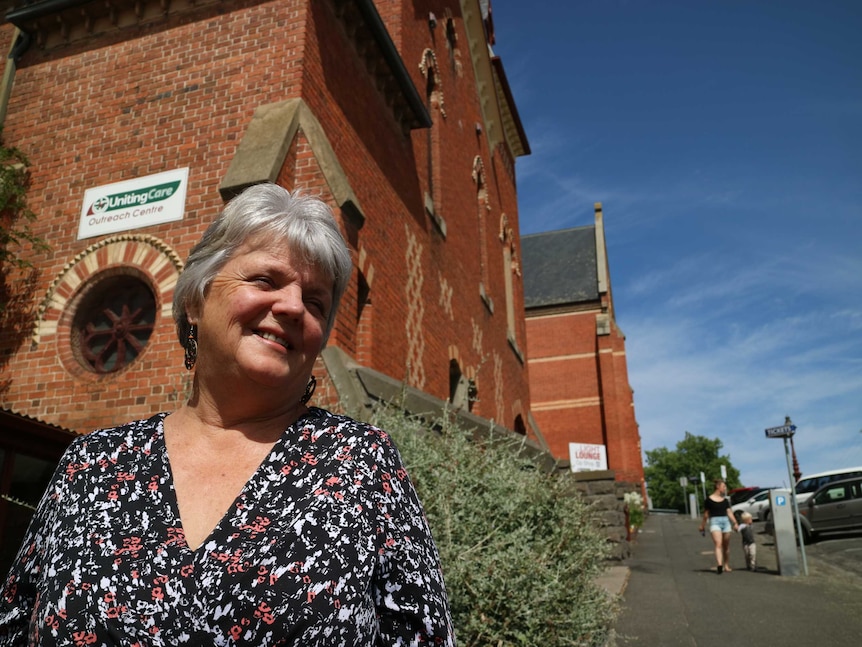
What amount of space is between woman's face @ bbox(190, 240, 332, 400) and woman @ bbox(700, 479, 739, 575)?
12.4 metres

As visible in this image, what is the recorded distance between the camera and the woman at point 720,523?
1252 cm

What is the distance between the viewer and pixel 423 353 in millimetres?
11117

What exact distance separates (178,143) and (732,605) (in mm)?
9618

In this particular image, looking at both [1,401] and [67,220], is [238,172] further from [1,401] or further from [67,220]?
[1,401]

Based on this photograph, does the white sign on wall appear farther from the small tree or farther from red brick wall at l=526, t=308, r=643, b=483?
the small tree

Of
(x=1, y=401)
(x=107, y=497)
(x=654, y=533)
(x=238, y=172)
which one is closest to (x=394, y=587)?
(x=107, y=497)

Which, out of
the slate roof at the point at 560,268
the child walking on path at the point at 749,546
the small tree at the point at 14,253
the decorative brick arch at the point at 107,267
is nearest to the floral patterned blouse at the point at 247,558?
the decorative brick arch at the point at 107,267

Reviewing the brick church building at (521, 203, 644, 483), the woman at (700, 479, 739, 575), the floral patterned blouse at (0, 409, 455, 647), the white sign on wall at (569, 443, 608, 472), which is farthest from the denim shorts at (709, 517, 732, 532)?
the brick church building at (521, 203, 644, 483)

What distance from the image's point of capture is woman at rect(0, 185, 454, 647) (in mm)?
1538

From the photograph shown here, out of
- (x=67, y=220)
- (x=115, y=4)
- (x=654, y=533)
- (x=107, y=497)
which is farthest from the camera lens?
(x=654, y=533)

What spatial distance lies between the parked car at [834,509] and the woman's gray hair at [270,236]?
21.2m

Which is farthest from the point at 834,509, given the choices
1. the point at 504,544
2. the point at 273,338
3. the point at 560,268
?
the point at 273,338

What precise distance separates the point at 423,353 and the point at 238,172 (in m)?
5.04

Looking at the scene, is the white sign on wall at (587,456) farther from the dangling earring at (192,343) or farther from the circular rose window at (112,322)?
the dangling earring at (192,343)
